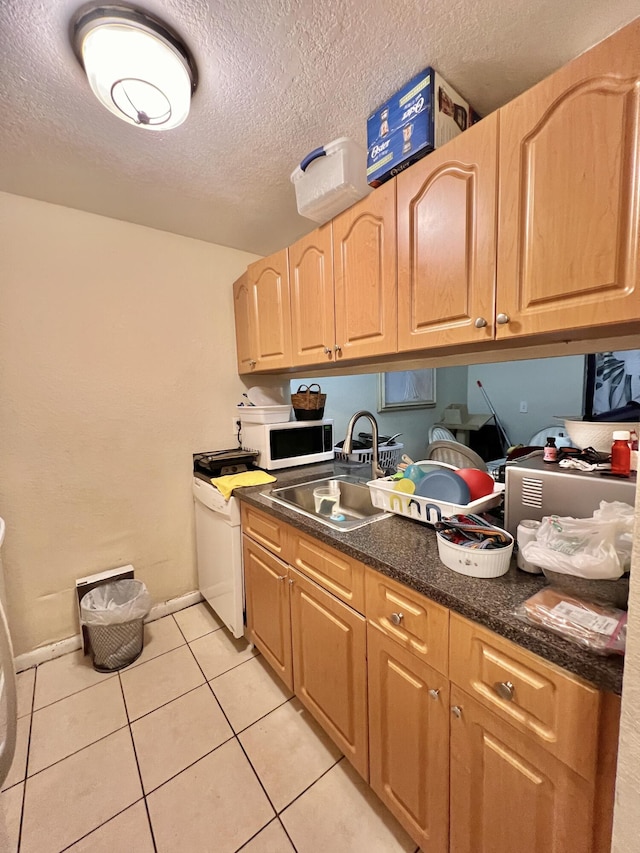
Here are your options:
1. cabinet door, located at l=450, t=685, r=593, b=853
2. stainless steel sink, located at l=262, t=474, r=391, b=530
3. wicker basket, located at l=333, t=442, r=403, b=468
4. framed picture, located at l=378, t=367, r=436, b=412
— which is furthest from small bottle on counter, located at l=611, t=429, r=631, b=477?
framed picture, located at l=378, t=367, r=436, b=412

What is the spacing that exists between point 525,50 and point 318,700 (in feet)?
7.22

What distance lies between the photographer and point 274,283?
1.81 m

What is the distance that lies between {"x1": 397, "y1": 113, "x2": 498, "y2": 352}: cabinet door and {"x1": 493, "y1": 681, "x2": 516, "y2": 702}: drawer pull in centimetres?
84

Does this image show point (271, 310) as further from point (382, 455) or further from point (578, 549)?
point (578, 549)

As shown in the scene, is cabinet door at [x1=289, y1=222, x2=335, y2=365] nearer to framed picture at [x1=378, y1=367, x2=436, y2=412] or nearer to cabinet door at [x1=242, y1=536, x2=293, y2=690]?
cabinet door at [x1=242, y1=536, x2=293, y2=690]

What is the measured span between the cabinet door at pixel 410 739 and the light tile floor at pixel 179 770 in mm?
197

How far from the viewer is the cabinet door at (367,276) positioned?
1229mm

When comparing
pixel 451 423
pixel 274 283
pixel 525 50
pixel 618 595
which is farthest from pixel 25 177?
pixel 451 423

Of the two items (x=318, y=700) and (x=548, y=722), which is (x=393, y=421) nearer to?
(x=318, y=700)

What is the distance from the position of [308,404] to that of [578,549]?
1516 millimetres

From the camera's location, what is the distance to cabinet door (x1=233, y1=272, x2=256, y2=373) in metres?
2.04

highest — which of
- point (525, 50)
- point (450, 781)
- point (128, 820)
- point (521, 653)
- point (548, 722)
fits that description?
point (525, 50)

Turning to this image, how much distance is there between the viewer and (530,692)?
677 millimetres

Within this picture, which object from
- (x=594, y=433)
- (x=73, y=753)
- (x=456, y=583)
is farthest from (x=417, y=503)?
(x=73, y=753)
